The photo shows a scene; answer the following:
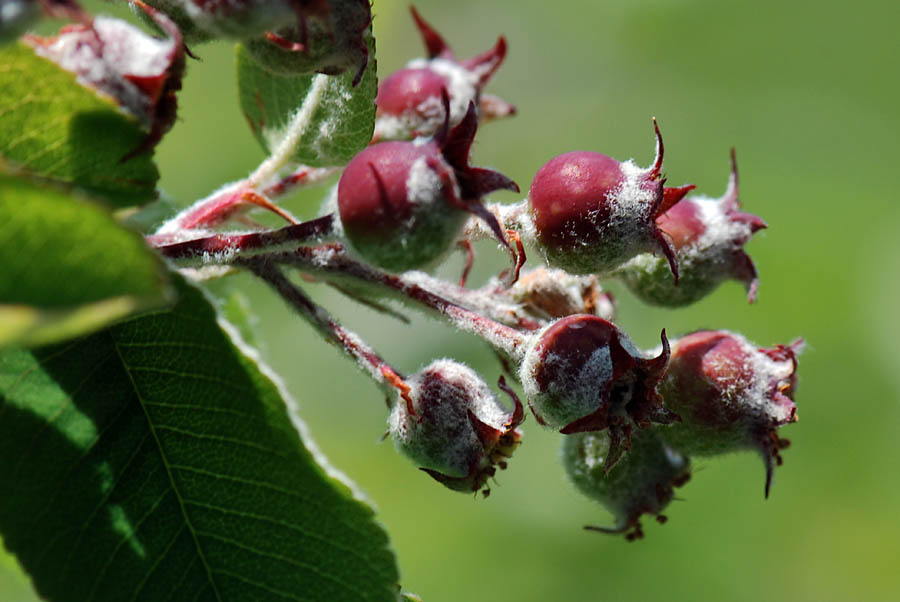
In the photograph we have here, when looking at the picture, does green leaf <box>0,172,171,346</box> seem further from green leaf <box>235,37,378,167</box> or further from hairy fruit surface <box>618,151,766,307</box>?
hairy fruit surface <box>618,151,766,307</box>

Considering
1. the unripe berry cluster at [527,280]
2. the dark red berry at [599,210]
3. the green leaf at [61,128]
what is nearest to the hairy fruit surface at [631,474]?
the unripe berry cluster at [527,280]

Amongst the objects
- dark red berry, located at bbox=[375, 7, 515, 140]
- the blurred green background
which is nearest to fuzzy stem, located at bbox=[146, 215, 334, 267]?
dark red berry, located at bbox=[375, 7, 515, 140]

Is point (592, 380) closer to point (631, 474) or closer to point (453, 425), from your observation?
point (453, 425)

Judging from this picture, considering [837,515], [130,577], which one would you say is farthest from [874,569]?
[130,577]

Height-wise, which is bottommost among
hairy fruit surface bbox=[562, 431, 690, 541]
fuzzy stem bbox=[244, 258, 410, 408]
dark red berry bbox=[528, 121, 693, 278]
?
hairy fruit surface bbox=[562, 431, 690, 541]

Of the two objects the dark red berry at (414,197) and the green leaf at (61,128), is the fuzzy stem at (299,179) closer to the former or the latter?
the green leaf at (61,128)

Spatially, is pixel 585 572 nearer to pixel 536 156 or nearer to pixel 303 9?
pixel 536 156
